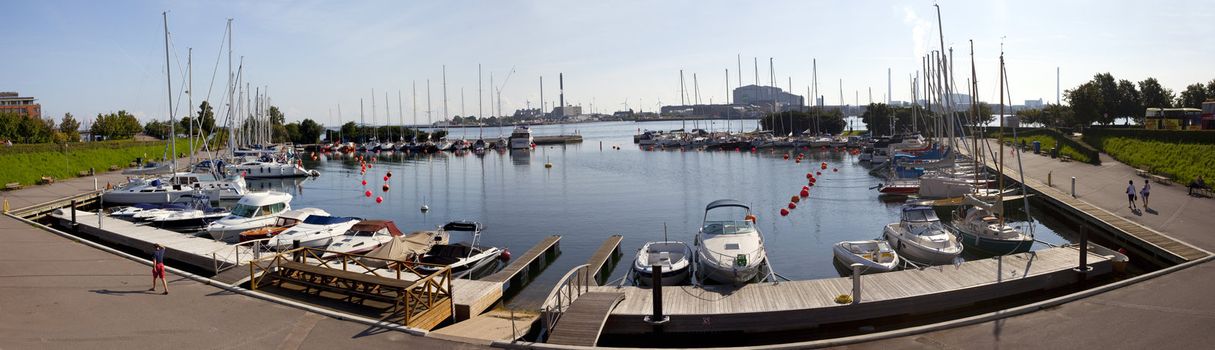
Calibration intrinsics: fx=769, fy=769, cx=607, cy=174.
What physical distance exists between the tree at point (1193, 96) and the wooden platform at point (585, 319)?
81679 millimetres

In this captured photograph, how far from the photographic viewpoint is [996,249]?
2706 cm

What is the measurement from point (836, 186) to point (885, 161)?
1963 centimetres

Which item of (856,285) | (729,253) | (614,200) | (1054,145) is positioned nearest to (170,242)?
(729,253)

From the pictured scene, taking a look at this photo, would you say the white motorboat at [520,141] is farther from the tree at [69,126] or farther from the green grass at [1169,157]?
the green grass at [1169,157]

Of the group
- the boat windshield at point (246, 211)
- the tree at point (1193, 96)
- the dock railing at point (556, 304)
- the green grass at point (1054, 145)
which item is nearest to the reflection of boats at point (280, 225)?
the boat windshield at point (246, 211)

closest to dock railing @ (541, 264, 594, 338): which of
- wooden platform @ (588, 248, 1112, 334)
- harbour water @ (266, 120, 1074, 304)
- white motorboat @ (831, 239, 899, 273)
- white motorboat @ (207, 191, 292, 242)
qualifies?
wooden platform @ (588, 248, 1112, 334)

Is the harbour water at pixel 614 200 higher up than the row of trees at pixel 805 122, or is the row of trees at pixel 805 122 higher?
the row of trees at pixel 805 122

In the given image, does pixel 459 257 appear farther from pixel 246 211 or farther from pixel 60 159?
pixel 60 159

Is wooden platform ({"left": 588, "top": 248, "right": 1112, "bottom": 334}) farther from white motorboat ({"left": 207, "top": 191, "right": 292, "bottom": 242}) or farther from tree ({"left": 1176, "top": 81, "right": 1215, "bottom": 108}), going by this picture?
tree ({"left": 1176, "top": 81, "right": 1215, "bottom": 108})

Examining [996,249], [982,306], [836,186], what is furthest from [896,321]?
[836,186]

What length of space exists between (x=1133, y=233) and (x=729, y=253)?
47.7ft

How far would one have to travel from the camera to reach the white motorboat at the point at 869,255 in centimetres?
2397

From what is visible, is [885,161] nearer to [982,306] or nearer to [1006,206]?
[1006,206]

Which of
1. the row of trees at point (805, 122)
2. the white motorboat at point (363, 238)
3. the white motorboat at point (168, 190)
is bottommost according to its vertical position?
the white motorboat at point (363, 238)
